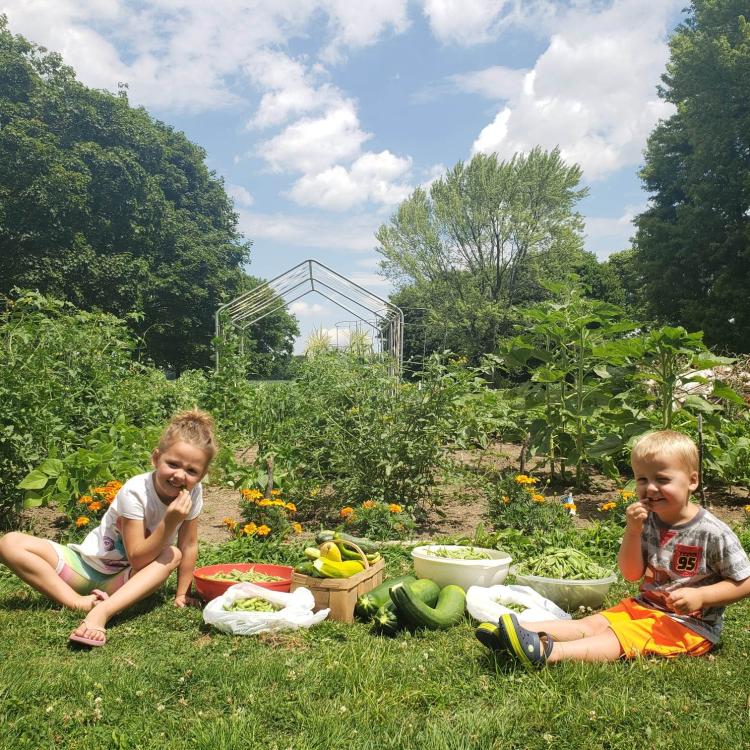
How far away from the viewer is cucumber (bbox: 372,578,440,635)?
9.64 ft

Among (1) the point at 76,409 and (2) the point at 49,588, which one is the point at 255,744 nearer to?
(2) the point at 49,588

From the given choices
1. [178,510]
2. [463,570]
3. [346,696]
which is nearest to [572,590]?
[463,570]

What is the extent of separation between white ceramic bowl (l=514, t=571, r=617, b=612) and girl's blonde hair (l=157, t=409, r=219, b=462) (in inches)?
67.1

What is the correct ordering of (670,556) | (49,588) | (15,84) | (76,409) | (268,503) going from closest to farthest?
(670,556) → (49,588) → (268,503) → (76,409) → (15,84)

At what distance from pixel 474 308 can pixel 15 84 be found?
68.3 ft

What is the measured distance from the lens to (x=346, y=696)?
220 centimetres

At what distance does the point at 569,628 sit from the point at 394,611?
774 mm

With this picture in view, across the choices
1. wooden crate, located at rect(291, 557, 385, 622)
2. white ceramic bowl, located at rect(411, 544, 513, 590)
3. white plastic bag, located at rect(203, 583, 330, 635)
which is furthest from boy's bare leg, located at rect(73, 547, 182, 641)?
white ceramic bowl, located at rect(411, 544, 513, 590)

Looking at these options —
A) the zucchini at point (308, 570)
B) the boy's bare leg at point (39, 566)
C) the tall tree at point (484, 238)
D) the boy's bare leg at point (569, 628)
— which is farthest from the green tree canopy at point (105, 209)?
the boy's bare leg at point (569, 628)

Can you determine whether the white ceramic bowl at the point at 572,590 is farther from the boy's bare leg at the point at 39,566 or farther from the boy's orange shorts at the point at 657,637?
the boy's bare leg at the point at 39,566

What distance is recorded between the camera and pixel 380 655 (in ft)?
8.46

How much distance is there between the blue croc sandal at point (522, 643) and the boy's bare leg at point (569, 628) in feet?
0.54

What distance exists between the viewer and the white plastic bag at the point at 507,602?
2953 mm

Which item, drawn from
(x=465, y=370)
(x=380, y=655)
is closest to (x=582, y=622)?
(x=380, y=655)
